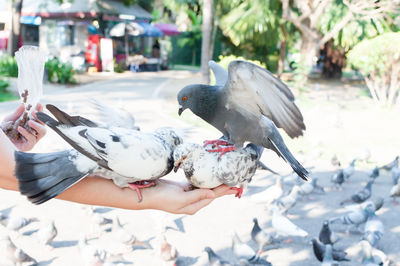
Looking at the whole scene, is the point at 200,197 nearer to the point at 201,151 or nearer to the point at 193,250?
the point at 201,151

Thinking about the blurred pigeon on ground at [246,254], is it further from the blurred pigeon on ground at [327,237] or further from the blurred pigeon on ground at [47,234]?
the blurred pigeon on ground at [47,234]

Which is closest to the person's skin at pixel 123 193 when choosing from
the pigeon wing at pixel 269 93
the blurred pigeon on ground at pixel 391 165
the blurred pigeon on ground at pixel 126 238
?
the pigeon wing at pixel 269 93

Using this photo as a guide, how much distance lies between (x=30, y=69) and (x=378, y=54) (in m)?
12.6

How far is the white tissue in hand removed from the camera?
2189mm

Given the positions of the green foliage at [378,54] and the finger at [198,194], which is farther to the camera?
the green foliage at [378,54]

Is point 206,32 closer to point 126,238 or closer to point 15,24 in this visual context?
point 126,238

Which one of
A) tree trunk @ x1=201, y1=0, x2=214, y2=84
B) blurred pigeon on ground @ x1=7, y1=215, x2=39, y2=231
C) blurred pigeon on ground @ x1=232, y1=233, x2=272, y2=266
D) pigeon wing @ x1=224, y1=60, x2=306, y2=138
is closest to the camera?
pigeon wing @ x1=224, y1=60, x2=306, y2=138

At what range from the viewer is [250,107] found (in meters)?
2.60

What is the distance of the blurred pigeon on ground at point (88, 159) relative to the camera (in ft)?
6.21

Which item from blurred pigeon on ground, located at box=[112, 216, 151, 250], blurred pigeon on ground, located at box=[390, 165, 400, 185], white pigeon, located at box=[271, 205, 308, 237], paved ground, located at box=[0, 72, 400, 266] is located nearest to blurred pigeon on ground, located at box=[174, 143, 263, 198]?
paved ground, located at box=[0, 72, 400, 266]

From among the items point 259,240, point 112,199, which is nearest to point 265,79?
point 112,199

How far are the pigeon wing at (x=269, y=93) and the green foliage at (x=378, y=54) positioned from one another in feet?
38.0

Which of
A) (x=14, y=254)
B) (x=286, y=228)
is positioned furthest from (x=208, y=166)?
(x=286, y=228)

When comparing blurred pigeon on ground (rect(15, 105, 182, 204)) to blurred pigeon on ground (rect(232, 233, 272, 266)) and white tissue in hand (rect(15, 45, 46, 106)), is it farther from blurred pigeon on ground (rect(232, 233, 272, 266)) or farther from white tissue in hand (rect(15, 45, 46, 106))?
blurred pigeon on ground (rect(232, 233, 272, 266))
